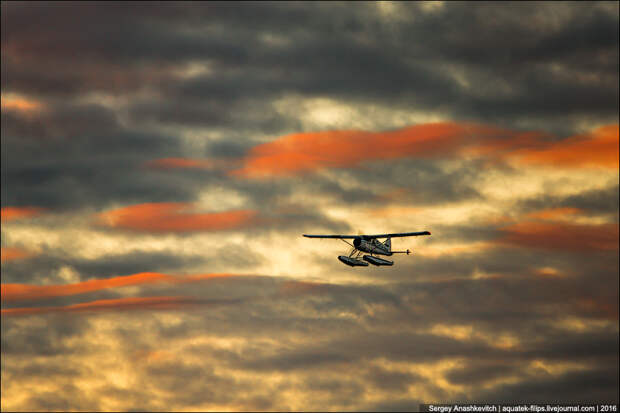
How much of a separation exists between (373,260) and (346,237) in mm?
9020

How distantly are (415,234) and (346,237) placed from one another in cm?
1578

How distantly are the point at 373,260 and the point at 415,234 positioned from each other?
42.5 feet

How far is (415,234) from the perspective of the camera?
16162cm

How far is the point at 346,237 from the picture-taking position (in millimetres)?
160750

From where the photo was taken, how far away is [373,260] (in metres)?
156
